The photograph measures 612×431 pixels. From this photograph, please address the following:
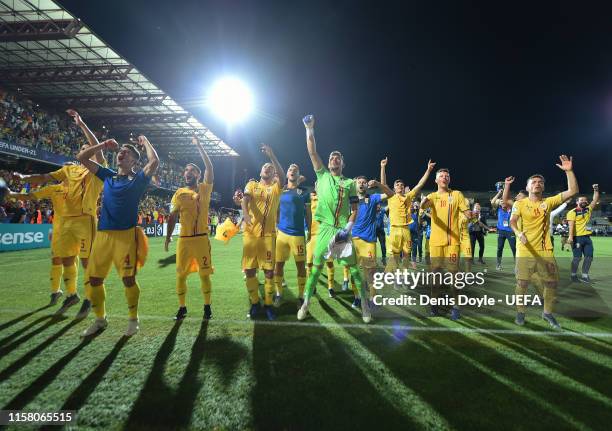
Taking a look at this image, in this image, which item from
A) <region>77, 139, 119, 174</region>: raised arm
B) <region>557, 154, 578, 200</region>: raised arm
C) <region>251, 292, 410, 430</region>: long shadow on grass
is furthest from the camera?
<region>557, 154, 578, 200</region>: raised arm

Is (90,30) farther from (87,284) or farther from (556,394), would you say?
(556,394)

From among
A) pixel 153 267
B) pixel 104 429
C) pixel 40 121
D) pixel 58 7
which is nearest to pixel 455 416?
pixel 104 429

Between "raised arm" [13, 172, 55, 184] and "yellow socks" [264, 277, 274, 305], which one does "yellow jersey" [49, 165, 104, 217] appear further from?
"yellow socks" [264, 277, 274, 305]

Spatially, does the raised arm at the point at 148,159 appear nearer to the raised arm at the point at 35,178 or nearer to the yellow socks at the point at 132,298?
the yellow socks at the point at 132,298

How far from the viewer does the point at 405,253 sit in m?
7.58

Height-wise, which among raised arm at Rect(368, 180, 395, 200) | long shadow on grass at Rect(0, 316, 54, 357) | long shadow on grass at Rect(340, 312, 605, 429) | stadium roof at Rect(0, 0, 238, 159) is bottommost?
long shadow on grass at Rect(0, 316, 54, 357)

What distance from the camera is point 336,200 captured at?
16.9ft

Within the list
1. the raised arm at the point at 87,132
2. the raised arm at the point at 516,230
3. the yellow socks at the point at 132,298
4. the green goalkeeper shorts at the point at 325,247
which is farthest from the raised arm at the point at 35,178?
the raised arm at the point at 516,230

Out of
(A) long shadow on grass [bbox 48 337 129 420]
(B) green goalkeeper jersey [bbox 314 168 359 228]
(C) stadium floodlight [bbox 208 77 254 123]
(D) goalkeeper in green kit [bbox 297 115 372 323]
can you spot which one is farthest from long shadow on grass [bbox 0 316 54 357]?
(C) stadium floodlight [bbox 208 77 254 123]

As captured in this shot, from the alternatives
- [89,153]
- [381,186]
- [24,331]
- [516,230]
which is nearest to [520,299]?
[516,230]

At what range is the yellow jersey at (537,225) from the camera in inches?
196

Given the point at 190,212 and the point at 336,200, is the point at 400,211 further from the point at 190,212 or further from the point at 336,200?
the point at 190,212

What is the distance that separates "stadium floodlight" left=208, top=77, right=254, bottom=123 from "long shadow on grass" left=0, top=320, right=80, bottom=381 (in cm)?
3130

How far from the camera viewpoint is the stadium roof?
1841cm
